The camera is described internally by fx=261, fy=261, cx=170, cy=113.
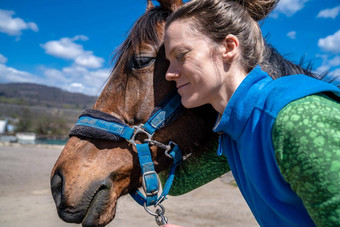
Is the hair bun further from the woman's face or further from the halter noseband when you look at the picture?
the halter noseband

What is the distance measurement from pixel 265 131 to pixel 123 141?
0.94m

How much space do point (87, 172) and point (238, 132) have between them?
927mm

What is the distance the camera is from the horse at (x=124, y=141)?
1.56 metres

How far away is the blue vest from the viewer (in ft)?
3.51

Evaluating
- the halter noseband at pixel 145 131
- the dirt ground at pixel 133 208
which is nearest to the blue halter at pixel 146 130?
the halter noseband at pixel 145 131

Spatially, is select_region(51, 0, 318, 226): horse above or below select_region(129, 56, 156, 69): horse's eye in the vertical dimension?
below

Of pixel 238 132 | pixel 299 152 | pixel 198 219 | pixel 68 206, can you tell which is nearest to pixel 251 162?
pixel 238 132

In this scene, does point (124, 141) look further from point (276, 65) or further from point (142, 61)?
point (276, 65)

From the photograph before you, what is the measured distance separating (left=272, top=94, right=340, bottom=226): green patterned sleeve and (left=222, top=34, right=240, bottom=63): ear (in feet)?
1.59

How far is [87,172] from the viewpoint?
62.4 inches

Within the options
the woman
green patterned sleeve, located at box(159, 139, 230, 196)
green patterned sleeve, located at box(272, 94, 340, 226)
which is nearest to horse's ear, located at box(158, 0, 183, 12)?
the woman

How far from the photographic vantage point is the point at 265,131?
1.11 m

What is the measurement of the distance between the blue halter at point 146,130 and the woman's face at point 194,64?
0.24m

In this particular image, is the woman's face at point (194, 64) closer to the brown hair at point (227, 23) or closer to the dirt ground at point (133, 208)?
the brown hair at point (227, 23)
